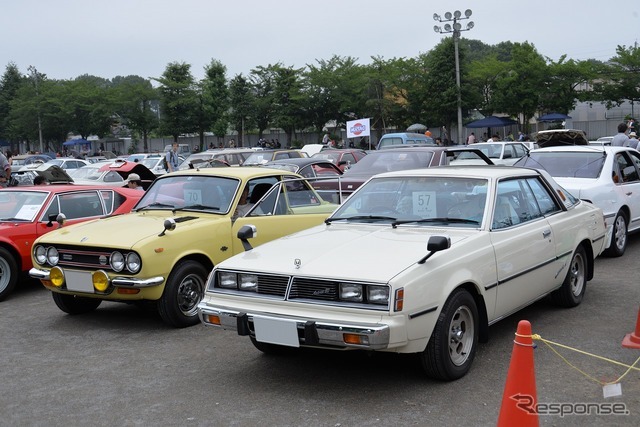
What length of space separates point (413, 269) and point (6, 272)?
6087 millimetres

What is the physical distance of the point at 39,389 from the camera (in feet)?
18.1

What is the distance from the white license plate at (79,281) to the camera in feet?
22.7

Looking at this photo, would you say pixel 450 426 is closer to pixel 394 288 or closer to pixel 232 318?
pixel 394 288

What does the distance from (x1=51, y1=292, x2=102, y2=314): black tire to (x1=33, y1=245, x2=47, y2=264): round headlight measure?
541mm

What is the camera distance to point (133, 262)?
268 inches

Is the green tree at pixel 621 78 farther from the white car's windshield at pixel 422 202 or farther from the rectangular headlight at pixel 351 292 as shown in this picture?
the rectangular headlight at pixel 351 292

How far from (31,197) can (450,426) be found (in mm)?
7121

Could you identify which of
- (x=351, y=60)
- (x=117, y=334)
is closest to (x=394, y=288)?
(x=117, y=334)

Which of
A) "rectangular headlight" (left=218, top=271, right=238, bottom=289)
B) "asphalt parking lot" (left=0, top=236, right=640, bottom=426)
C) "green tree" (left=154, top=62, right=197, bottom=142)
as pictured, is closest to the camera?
"asphalt parking lot" (left=0, top=236, right=640, bottom=426)

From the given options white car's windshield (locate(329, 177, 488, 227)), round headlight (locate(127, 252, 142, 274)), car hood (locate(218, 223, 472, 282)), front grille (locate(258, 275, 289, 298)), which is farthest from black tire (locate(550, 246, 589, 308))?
round headlight (locate(127, 252, 142, 274))

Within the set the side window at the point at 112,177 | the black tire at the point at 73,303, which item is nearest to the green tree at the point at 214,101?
the side window at the point at 112,177

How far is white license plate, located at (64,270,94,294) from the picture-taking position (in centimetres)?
693

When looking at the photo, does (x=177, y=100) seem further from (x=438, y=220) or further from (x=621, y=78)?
(x=438, y=220)

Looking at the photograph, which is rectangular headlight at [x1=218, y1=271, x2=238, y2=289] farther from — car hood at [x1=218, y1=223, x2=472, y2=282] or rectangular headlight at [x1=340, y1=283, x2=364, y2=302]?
rectangular headlight at [x1=340, y1=283, x2=364, y2=302]
